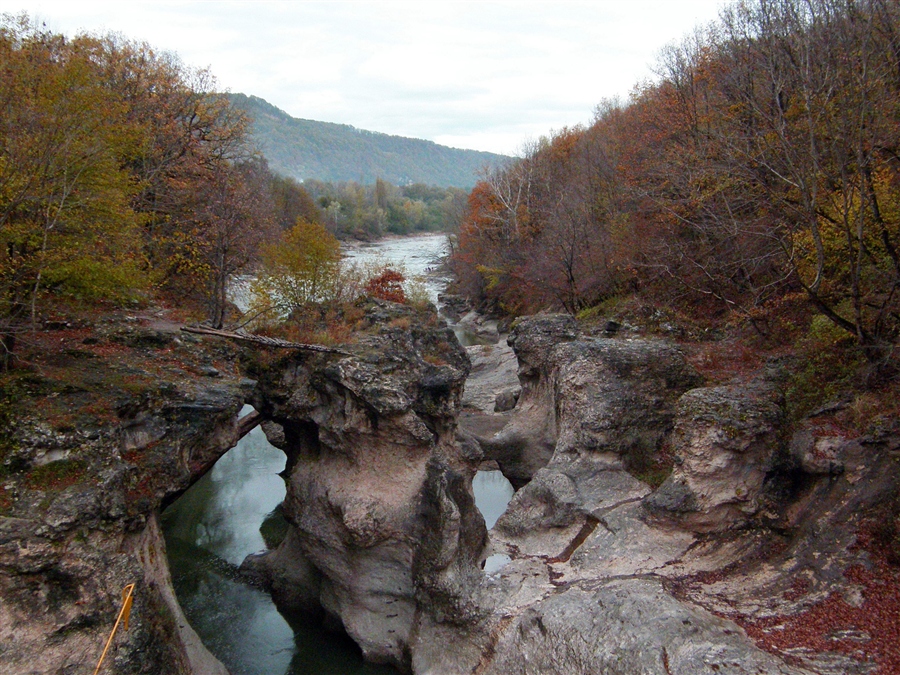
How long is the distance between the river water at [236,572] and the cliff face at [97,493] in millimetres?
2620

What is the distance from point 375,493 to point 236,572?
278 inches

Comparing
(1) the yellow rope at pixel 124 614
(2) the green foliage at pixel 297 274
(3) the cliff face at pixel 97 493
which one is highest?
(2) the green foliage at pixel 297 274

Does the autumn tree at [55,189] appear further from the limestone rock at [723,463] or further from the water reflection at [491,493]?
the water reflection at [491,493]

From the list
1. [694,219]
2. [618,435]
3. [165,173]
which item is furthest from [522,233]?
[618,435]

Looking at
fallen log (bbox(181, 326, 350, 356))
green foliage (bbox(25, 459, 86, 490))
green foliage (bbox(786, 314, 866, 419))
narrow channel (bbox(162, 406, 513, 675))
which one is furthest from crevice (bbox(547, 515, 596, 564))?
green foliage (bbox(25, 459, 86, 490))

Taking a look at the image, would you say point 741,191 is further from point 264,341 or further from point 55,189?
point 55,189

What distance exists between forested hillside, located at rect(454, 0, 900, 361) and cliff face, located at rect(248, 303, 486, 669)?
1024 centimetres

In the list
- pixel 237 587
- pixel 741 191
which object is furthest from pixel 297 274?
pixel 741 191

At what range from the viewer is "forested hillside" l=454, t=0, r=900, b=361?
15.0 m

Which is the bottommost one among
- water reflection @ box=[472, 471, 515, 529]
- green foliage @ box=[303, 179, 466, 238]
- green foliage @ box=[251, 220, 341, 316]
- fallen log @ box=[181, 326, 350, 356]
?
water reflection @ box=[472, 471, 515, 529]

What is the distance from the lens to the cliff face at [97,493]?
1123cm

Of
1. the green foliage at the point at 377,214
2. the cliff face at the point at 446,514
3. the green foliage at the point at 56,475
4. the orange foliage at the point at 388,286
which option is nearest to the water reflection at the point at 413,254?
the green foliage at the point at 377,214

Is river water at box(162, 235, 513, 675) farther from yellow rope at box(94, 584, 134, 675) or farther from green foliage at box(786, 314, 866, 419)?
green foliage at box(786, 314, 866, 419)

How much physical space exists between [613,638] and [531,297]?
3390cm
